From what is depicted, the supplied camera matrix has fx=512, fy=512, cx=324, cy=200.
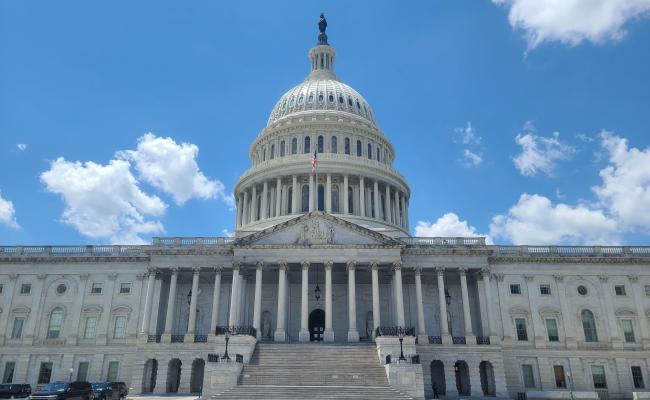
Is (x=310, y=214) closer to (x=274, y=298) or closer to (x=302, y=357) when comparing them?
(x=274, y=298)

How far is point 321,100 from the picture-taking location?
76.1 meters

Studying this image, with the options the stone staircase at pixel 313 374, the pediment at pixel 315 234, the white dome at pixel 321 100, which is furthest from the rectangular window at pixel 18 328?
the white dome at pixel 321 100

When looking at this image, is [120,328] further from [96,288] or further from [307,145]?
[307,145]

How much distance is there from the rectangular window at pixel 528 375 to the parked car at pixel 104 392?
122 ft

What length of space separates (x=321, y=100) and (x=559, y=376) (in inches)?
1869

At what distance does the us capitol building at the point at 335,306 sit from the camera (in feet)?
157

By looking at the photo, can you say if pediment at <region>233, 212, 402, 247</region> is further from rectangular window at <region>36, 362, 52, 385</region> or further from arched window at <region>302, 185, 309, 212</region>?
rectangular window at <region>36, 362, 52, 385</region>

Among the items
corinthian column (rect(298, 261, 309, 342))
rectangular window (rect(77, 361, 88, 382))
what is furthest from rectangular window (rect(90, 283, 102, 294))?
corinthian column (rect(298, 261, 309, 342))

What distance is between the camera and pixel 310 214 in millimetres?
50438

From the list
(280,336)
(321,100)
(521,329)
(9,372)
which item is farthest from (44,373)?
(321,100)

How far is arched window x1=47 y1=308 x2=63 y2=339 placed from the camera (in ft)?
175

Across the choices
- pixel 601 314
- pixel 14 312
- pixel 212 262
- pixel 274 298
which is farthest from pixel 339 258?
pixel 14 312

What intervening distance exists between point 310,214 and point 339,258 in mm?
5208

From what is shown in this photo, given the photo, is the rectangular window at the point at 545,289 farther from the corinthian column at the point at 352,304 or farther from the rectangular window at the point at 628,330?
the corinthian column at the point at 352,304
